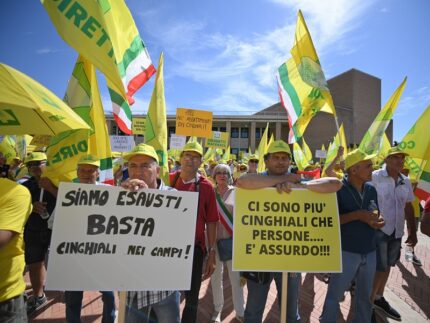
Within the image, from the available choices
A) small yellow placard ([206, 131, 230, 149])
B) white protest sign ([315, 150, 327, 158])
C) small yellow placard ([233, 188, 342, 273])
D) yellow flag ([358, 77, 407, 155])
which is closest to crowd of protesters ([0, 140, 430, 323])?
small yellow placard ([233, 188, 342, 273])

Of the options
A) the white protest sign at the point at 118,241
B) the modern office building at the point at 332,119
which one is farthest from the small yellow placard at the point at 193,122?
the modern office building at the point at 332,119

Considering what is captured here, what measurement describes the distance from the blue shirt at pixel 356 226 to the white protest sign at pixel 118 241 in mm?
1733

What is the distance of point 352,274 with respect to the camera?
2.71 metres

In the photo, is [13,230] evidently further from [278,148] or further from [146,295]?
[278,148]

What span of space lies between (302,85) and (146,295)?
360 cm

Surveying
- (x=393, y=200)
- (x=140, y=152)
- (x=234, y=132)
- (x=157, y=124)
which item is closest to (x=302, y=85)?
(x=393, y=200)

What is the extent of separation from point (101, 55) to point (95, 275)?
1860mm

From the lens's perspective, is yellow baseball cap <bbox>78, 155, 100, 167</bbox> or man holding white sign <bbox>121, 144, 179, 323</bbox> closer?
man holding white sign <bbox>121, 144, 179, 323</bbox>

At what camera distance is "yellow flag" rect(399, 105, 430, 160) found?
12.8 ft

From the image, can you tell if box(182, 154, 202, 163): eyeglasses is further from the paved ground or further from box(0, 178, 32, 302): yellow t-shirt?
the paved ground

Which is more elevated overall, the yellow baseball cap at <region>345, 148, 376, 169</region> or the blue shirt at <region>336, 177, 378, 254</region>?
the yellow baseball cap at <region>345, 148, 376, 169</region>

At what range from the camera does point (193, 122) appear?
765cm

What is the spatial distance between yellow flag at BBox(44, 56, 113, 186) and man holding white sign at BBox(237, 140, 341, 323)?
5.89 feet

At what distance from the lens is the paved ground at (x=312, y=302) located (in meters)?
3.43
